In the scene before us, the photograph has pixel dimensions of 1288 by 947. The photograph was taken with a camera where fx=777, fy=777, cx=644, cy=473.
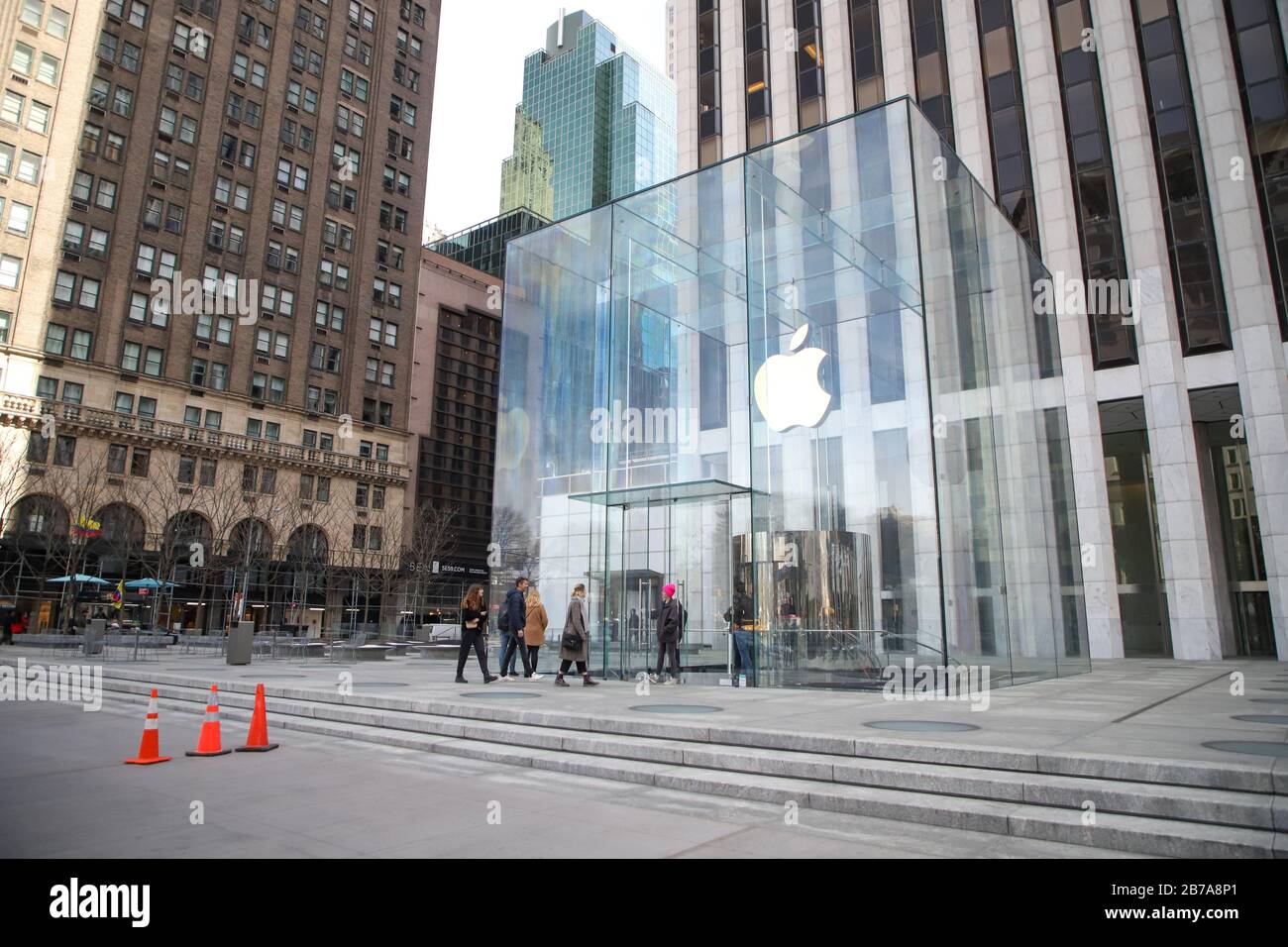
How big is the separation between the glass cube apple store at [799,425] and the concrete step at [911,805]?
7.36 metres

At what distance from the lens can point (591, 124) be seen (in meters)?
158

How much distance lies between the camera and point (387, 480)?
221 ft

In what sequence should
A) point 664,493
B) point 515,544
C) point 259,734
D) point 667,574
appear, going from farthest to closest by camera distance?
point 515,544
point 667,574
point 664,493
point 259,734

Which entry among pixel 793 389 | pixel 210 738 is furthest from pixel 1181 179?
pixel 210 738

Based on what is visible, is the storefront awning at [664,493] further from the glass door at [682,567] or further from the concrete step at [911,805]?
the concrete step at [911,805]

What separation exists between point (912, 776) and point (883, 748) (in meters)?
0.73

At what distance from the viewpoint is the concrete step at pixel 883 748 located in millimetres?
6031

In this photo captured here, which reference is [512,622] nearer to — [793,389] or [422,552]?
[793,389]

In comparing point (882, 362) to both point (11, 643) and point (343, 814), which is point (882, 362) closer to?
point (343, 814)

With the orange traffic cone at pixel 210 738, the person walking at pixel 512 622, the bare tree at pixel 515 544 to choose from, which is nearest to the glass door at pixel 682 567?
the person walking at pixel 512 622

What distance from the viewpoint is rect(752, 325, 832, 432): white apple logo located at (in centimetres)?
1568

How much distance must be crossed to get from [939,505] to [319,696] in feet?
36.9

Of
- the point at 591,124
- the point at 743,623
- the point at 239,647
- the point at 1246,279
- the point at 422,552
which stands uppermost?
the point at 591,124

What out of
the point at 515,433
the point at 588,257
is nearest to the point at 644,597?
the point at 515,433
